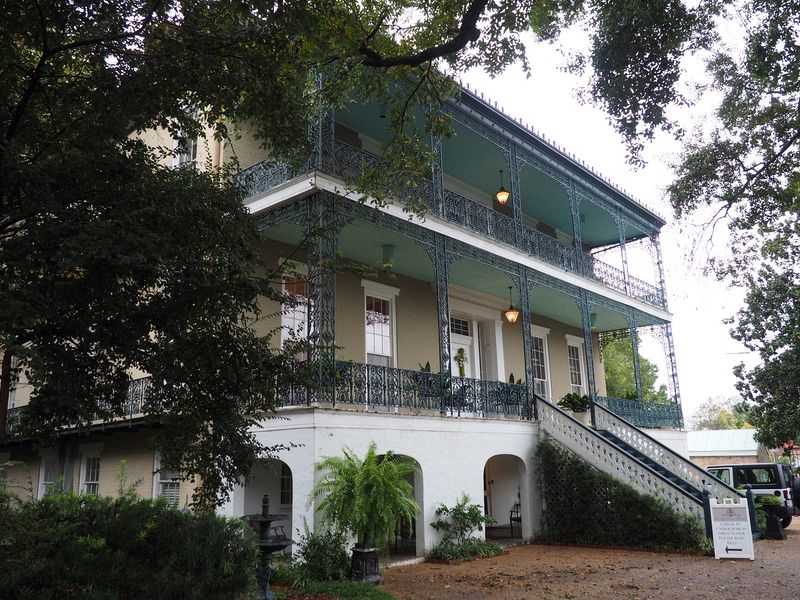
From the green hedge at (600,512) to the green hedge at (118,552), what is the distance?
875cm

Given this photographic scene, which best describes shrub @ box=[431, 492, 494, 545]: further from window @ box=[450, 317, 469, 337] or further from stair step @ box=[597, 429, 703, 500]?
window @ box=[450, 317, 469, 337]

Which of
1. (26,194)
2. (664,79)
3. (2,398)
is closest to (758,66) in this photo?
(664,79)

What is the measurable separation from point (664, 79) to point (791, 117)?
220 centimetres

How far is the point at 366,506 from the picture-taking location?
9.16 meters

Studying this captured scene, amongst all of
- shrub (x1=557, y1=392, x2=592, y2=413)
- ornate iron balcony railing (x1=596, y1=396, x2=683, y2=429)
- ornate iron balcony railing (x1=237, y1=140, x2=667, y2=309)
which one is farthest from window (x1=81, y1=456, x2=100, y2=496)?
ornate iron balcony railing (x1=596, y1=396, x2=683, y2=429)

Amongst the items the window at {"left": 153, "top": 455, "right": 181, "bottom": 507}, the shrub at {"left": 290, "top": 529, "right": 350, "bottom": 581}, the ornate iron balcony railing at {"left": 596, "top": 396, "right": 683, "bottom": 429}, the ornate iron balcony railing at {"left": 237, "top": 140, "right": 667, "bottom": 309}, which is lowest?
the shrub at {"left": 290, "top": 529, "right": 350, "bottom": 581}

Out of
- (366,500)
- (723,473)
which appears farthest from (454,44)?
(723,473)

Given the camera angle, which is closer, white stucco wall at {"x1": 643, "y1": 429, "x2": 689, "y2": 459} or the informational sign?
the informational sign

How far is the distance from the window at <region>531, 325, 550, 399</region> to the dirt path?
8.03m

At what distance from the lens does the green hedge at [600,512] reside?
39.8 feet

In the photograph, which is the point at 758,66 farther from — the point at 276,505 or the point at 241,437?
the point at 276,505

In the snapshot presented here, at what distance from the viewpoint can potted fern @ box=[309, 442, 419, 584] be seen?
9.19m

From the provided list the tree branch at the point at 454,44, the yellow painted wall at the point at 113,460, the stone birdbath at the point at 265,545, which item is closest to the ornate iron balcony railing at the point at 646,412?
the yellow painted wall at the point at 113,460

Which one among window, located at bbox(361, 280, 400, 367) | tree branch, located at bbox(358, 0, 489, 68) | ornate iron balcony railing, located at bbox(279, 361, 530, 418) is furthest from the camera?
window, located at bbox(361, 280, 400, 367)
